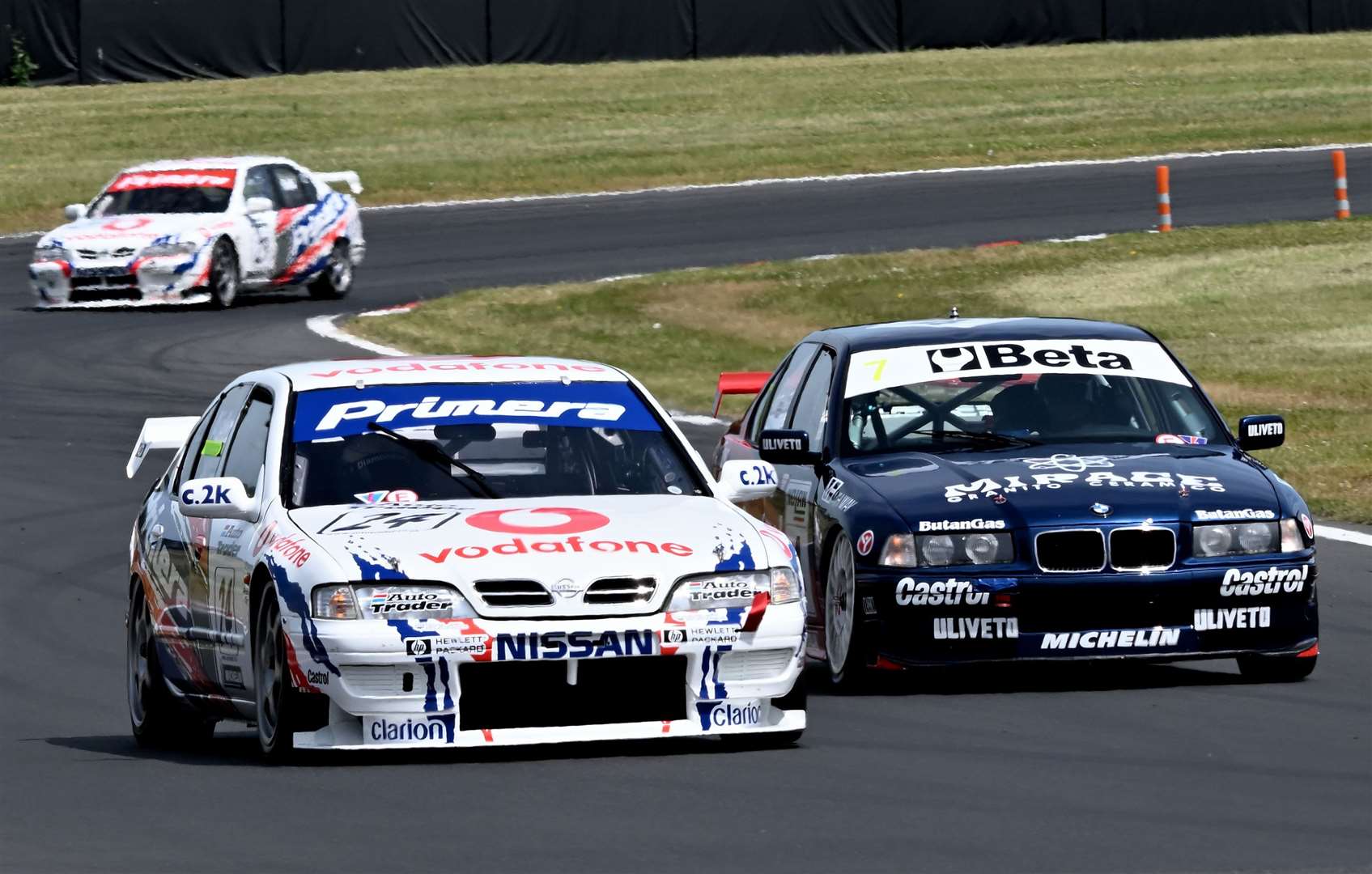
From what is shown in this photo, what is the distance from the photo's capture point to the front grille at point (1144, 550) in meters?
9.83

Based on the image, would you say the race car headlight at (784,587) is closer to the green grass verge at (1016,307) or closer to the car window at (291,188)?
the green grass verge at (1016,307)

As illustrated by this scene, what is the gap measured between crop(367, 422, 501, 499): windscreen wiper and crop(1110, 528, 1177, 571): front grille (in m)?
2.27

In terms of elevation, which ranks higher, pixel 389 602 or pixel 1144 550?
pixel 389 602

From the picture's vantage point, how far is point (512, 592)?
26.4 ft

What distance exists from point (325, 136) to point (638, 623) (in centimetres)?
3897

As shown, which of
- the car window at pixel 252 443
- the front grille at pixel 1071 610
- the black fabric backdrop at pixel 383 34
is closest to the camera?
the car window at pixel 252 443

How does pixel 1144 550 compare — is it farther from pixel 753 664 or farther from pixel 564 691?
pixel 564 691

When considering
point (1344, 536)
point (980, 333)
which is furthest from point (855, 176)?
point (980, 333)

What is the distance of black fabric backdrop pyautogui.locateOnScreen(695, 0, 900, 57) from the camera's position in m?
52.0

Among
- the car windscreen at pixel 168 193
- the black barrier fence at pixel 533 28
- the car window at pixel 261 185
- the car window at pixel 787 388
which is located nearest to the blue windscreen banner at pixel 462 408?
the car window at pixel 787 388

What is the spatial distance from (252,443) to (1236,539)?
3.39m

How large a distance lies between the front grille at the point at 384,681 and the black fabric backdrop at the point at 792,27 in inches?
1746

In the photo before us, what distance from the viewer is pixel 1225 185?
37.0m

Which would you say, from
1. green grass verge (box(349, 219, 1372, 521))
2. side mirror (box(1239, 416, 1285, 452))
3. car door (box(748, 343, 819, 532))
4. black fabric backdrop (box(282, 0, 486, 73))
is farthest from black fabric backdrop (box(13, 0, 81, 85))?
side mirror (box(1239, 416, 1285, 452))
